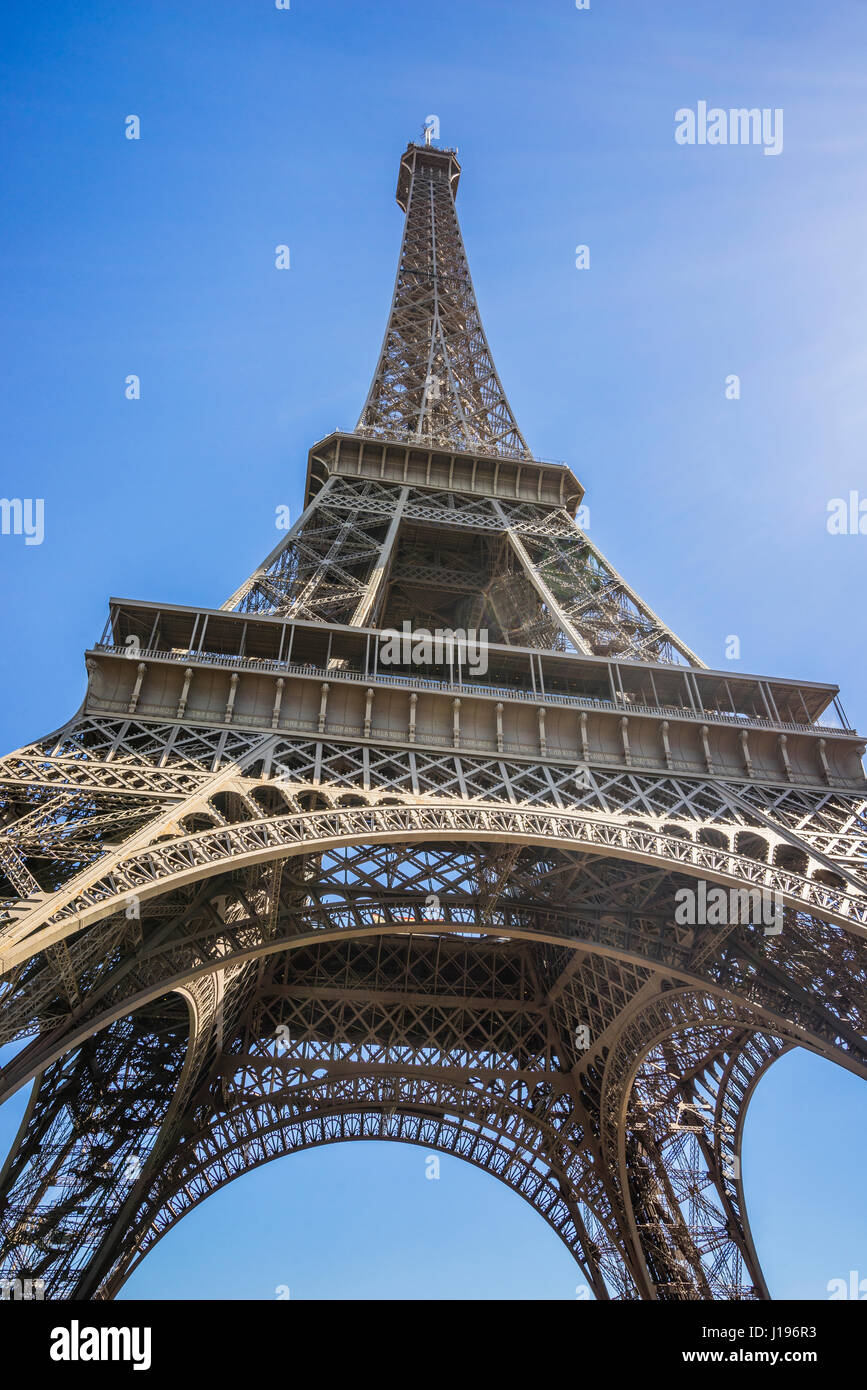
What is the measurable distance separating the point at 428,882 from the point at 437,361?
82.9ft

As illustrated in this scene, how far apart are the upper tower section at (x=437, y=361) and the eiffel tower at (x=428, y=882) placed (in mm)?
376

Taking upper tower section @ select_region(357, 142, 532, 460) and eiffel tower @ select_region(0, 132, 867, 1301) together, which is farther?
upper tower section @ select_region(357, 142, 532, 460)

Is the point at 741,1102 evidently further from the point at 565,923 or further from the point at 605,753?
the point at 605,753

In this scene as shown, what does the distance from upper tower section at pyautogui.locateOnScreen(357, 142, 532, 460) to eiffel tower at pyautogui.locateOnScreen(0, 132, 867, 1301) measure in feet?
1.23

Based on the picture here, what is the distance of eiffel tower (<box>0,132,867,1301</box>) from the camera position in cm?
1560

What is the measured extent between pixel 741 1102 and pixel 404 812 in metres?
18.9

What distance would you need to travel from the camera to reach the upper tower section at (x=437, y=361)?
3506 centimetres

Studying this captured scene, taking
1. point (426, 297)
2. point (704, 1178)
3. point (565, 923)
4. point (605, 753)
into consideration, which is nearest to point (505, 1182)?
point (704, 1178)

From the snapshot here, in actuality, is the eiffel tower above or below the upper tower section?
below

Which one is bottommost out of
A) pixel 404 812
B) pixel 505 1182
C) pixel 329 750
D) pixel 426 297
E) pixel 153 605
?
pixel 505 1182

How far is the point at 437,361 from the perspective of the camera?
38562mm

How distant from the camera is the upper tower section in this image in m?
35.1

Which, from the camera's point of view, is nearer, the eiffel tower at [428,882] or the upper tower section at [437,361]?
the eiffel tower at [428,882]
